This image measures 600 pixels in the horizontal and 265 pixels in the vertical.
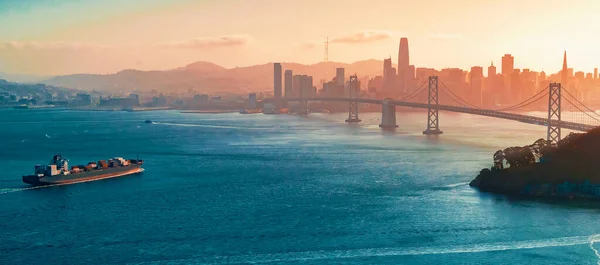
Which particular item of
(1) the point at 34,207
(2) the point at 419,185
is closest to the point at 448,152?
(2) the point at 419,185

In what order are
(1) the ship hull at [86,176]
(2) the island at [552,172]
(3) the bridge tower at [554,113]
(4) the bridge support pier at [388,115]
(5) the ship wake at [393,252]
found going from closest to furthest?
1. (5) the ship wake at [393,252]
2. (2) the island at [552,172]
3. (1) the ship hull at [86,176]
4. (3) the bridge tower at [554,113]
5. (4) the bridge support pier at [388,115]

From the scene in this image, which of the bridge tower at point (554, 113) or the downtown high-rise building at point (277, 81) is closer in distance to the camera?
the bridge tower at point (554, 113)

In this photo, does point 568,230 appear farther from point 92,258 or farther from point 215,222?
point 92,258

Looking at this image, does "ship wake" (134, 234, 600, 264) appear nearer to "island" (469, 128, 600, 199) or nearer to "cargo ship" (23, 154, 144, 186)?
"island" (469, 128, 600, 199)

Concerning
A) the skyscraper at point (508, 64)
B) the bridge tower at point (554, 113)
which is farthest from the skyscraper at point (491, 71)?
the bridge tower at point (554, 113)

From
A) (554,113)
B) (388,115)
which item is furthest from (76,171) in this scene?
(388,115)

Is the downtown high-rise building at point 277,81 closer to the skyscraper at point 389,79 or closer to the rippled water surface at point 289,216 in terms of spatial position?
the skyscraper at point 389,79

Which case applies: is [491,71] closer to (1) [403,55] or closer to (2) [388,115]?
(1) [403,55]
